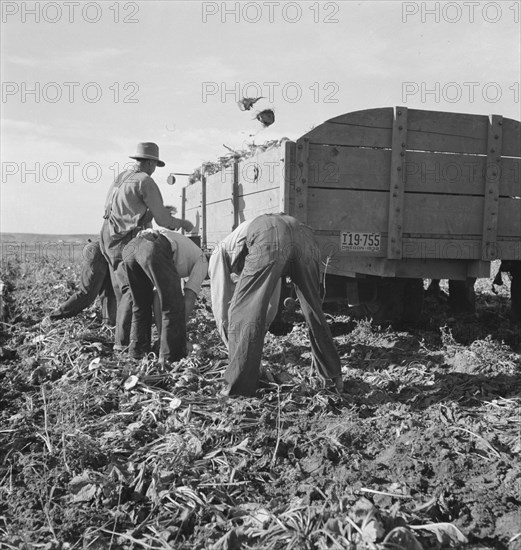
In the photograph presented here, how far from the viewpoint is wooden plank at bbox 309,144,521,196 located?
5.95m

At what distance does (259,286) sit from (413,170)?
8.62 feet

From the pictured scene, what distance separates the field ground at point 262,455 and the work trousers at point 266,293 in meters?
0.19

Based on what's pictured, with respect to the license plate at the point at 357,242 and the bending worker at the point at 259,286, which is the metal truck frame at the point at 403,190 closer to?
the license plate at the point at 357,242

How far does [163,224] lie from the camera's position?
5453 mm

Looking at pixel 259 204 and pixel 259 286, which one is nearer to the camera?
pixel 259 286

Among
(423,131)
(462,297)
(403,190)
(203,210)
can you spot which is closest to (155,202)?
(403,190)

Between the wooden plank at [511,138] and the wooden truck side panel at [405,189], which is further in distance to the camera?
the wooden plank at [511,138]

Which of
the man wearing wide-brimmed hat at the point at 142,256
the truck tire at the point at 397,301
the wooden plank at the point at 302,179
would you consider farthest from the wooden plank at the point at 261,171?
the truck tire at the point at 397,301

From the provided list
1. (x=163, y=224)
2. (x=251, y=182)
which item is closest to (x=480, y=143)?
(x=251, y=182)

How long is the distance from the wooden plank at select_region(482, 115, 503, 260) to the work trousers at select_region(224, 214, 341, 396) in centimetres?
266

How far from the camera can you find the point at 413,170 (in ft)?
20.0

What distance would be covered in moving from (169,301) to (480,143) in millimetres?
3434

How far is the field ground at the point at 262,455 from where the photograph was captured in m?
2.58

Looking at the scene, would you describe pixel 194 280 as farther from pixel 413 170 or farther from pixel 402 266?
pixel 413 170
